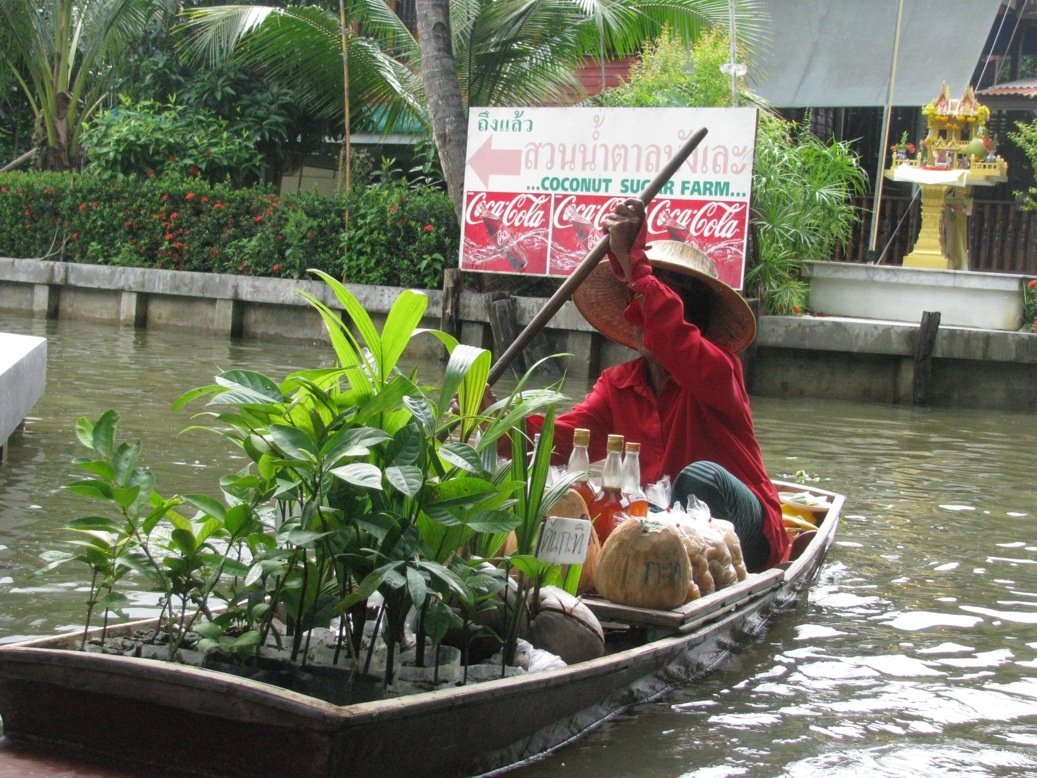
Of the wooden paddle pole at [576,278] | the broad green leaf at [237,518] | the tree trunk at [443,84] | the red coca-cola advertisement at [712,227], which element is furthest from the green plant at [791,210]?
the broad green leaf at [237,518]

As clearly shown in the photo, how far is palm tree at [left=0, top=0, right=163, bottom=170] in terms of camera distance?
16.5 metres

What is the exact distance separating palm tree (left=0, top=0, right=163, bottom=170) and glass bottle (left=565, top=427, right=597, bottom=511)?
45.9ft

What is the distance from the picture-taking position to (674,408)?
15.0 ft

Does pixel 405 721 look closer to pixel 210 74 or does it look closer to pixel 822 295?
pixel 822 295

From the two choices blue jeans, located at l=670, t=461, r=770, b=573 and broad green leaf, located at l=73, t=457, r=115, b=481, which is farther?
blue jeans, located at l=670, t=461, r=770, b=573

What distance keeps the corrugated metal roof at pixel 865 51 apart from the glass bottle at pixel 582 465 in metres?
11.9

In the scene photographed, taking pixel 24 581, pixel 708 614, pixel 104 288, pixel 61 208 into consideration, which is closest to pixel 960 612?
pixel 708 614

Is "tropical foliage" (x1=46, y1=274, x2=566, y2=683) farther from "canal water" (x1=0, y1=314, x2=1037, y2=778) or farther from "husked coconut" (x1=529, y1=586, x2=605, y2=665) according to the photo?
"canal water" (x1=0, y1=314, x2=1037, y2=778)

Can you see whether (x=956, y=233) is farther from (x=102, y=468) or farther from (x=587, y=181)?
(x=102, y=468)

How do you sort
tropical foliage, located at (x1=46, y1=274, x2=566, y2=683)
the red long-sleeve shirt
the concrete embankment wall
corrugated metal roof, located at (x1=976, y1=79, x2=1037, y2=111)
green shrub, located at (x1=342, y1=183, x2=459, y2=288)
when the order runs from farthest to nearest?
1. corrugated metal roof, located at (x1=976, y1=79, x2=1037, y2=111)
2. green shrub, located at (x1=342, y1=183, x2=459, y2=288)
3. the concrete embankment wall
4. the red long-sleeve shirt
5. tropical foliage, located at (x1=46, y1=274, x2=566, y2=683)

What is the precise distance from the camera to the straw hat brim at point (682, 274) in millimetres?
4496

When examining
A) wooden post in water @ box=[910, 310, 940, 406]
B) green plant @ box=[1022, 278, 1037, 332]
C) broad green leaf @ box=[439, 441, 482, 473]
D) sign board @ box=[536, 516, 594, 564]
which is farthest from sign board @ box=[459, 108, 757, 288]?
broad green leaf @ box=[439, 441, 482, 473]

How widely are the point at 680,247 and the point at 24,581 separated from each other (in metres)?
2.68

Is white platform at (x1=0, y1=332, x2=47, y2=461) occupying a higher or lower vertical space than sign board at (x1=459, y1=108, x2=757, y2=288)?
lower
